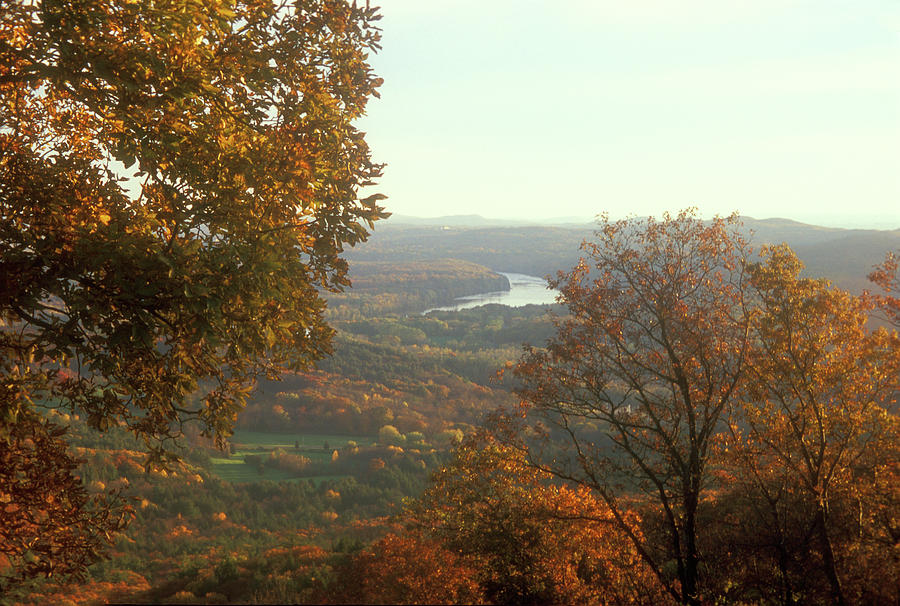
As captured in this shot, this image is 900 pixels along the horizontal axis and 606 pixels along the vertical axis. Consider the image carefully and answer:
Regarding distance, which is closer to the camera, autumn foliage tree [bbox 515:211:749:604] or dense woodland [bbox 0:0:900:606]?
dense woodland [bbox 0:0:900:606]

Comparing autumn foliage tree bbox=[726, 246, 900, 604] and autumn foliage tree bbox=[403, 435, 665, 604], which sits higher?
autumn foliage tree bbox=[726, 246, 900, 604]

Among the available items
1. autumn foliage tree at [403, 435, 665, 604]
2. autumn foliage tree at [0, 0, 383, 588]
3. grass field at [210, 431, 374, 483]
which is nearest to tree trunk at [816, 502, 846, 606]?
autumn foliage tree at [403, 435, 665, 604]

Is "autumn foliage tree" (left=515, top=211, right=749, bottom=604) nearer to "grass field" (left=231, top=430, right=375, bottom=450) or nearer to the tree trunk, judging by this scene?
the tree trunk

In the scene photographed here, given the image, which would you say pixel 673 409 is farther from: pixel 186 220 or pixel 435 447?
pixel 435 447

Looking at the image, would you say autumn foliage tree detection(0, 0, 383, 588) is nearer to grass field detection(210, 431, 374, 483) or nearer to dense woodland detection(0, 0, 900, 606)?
dense woodland detection(0, 0, 900, 606)

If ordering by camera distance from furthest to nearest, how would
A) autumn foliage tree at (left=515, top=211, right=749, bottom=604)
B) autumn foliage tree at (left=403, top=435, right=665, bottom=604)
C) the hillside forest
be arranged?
autumn foliage tree at (left=403, top=435, right=665, bottom=604), autumn foliage tree at (left=515, top=211, right=749, bottom=604), the hillside forest

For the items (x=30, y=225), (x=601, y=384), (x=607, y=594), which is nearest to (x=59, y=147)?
(x=30, y=225)

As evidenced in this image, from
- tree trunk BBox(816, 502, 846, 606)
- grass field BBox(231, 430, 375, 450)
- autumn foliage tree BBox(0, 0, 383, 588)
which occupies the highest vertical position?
autumn foliage tree BBox(0, 0, 383, 588)

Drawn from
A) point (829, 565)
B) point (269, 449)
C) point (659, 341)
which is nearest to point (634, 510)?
point (829, 565)

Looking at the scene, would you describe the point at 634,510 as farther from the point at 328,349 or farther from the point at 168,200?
the point at 168,200

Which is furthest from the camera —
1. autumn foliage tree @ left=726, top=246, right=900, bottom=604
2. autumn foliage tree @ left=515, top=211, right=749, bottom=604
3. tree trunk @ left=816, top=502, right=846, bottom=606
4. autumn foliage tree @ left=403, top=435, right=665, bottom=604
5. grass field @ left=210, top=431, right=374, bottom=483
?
grass field @ left=210, top=431, right=374, bottom=483
